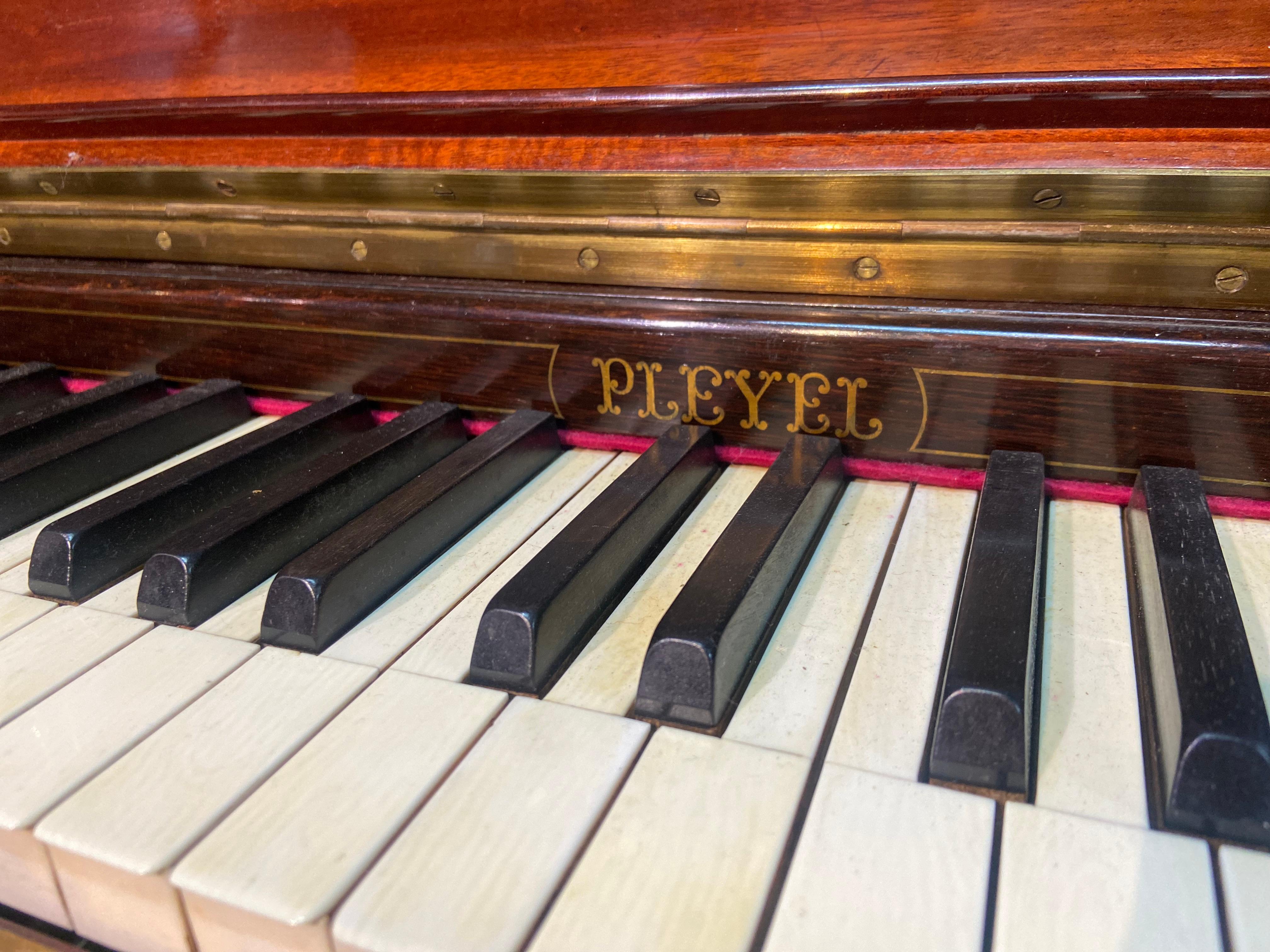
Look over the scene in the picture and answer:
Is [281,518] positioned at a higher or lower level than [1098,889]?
higher

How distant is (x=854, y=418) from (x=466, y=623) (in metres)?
0.56

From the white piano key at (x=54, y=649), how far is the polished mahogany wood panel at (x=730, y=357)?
21.5 inches

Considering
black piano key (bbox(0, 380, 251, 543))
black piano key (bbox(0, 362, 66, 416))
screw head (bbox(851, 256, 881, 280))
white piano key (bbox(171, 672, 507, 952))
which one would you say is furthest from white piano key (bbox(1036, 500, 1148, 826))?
black piano key (bbox(0, 362, 66, 416))

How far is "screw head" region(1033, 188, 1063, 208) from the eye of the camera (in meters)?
0.94

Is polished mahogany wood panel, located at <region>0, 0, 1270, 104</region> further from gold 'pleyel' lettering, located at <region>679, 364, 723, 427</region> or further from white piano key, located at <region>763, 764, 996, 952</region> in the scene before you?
white piano key, located at <region>763, 764, 996, 952</region>

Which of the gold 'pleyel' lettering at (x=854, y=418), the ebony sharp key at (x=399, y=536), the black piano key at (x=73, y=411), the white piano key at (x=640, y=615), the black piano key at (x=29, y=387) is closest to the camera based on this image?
the white piano key at (x=640, y=615)

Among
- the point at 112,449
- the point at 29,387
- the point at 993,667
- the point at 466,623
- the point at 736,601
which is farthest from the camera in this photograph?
the point at 29,387

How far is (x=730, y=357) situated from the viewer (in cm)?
117

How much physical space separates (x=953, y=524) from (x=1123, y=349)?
Result: 0.27 m

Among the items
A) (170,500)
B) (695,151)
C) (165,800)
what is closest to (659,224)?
(695,151)

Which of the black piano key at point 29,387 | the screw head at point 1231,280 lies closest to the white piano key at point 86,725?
the black piano key at point 29,387

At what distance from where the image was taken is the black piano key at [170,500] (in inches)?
39.9

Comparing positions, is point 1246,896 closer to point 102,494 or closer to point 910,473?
point 910,473

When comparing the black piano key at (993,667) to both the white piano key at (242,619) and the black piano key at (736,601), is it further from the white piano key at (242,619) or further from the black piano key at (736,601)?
the white piano key at (242,619)
